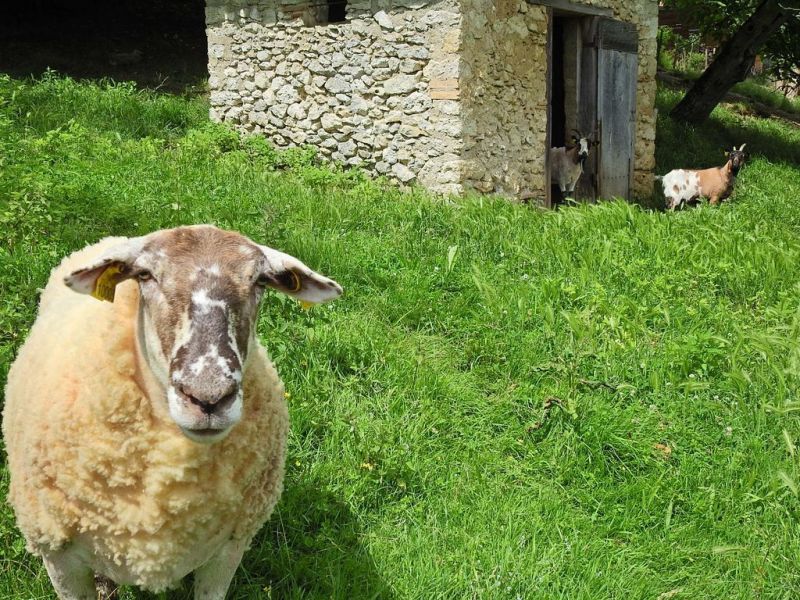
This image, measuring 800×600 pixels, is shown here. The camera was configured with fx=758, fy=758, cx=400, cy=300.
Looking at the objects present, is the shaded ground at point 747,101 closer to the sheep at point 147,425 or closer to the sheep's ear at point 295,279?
the sheep's ear at point 295,279

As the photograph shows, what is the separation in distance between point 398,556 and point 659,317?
8.88 ft

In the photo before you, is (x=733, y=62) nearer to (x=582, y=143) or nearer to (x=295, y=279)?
(x=582, y=143)

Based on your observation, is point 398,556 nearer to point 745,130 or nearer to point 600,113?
point 600,113

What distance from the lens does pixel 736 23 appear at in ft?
49.0

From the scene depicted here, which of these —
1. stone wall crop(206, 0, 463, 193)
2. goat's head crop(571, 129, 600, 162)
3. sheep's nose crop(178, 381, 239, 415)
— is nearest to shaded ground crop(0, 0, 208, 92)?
stone wall crop(206, 0, 463, 193)

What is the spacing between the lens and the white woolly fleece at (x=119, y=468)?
7.47 ft

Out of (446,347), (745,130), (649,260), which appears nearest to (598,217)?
(649,260)

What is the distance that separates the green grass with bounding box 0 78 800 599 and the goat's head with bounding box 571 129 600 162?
3285 mm

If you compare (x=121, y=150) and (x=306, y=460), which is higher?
(x=121, y=150)

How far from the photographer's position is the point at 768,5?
13977mm

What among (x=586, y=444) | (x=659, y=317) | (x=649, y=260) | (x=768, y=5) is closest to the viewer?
(x=586, y=444)

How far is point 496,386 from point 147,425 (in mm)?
2388

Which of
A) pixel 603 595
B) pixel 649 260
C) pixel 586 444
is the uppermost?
pixel 649 260

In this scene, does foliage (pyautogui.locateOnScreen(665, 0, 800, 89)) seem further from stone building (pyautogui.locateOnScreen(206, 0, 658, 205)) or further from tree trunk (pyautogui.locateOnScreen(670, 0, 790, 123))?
stone building (pyautogui.locateOnScreen(206, 0, 658, 205))
